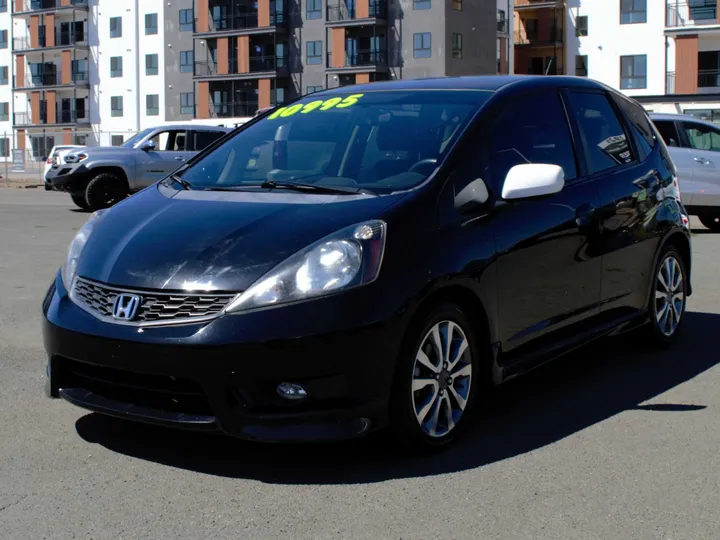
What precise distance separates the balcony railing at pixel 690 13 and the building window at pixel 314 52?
2318 centimetres

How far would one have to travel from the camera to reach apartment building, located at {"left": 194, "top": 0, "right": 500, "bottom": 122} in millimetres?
64125

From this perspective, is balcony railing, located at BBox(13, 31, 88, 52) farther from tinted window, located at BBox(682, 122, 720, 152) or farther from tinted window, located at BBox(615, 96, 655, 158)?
tinted window, located at BBox(615, 96, 655, 158)

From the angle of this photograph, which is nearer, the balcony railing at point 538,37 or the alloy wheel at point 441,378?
the alloy wheel at point 441,378

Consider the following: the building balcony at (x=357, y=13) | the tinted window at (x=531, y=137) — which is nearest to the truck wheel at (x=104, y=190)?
the tinted window at (x=531, y=137)

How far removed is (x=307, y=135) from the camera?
5137 millimetres

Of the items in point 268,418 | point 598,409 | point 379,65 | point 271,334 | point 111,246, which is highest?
point 379,65

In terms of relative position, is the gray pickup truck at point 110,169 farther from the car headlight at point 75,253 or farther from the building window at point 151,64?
the building window at point 151,64

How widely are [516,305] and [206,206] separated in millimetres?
→ 1529

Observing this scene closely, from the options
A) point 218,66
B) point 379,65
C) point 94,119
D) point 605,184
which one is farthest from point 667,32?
point 605,184

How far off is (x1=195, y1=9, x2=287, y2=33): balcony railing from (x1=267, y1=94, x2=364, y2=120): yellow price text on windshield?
214ft

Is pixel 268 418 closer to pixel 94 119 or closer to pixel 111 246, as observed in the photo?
pixel 111 246

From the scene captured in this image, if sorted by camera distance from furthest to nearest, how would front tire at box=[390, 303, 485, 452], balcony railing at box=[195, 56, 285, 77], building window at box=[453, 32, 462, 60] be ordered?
balcony railing at box=[195, 56, 285, 77], building window at box=[453, 32, 462, 60], front tire at box=[390, 303, 485, 452]

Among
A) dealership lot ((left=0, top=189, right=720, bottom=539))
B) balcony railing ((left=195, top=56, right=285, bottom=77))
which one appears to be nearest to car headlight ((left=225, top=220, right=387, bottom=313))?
dealership lot ((left=0, top=189, right=720, bottom=539))

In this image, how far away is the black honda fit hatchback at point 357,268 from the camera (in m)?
3.80
